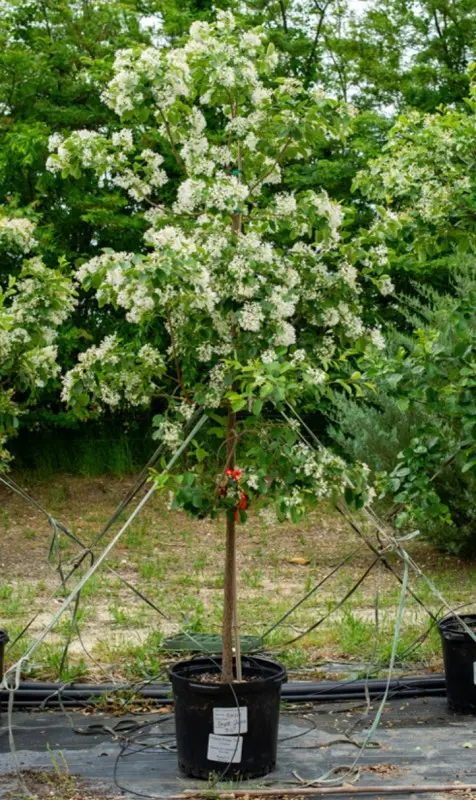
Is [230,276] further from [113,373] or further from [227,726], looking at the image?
[227,726]

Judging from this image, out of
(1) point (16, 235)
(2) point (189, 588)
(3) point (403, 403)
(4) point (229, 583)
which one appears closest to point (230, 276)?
(3) point (403, 403)

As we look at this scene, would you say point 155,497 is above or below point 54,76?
below

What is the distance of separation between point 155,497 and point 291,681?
6551 mm

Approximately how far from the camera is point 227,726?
374cm

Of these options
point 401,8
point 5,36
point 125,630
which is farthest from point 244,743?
point 401,8

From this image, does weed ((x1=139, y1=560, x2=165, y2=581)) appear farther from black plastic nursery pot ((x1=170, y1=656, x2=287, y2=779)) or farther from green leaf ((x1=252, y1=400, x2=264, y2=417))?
green leaf ((x1=252, y1=400, x2=264, y2=417))

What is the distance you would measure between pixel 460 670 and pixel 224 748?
1.32 metres

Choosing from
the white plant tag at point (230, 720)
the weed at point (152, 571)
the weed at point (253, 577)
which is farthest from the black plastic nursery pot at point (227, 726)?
the weed at point (152, 571)

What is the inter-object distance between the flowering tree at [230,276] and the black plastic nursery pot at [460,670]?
3.84 feet

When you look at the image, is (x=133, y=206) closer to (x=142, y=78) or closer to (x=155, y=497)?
(x=155, y=497)

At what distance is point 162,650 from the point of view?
5.48m

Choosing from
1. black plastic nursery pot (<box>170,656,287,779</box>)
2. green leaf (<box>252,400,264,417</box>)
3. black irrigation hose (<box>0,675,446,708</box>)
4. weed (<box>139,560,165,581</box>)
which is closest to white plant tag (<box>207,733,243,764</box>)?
black plastic nursery pot (<box>170,656,287,779</box>)

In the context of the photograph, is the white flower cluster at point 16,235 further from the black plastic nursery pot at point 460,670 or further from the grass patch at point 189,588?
the black plastic nursery pot at point 460,670

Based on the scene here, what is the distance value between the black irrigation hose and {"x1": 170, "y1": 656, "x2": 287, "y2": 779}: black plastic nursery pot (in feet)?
3.09
